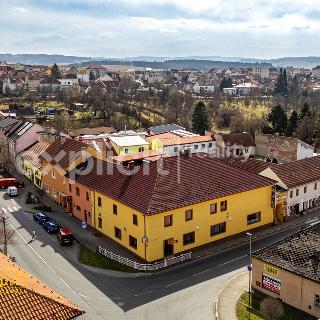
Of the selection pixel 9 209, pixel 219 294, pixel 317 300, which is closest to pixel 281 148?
pixel 9 209

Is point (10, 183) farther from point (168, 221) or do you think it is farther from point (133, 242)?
point (168, 221)

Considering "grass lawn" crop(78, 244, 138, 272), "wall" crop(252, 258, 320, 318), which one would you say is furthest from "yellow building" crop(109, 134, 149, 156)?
"wall" crop(252, 258, 320, 318)

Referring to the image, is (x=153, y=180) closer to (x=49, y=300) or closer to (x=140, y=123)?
(x=49, y=300)

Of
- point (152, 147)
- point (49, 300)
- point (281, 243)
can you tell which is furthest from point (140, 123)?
point (49, 300)

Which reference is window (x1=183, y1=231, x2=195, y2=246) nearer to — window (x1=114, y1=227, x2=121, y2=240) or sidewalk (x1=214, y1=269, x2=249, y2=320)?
sidewalk (x1=214, y1=269, x2=249, y2=320)

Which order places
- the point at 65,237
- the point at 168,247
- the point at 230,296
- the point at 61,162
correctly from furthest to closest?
the point at 61,162 → the point at 65,237 → the point at 168,247 → the point at 230,296

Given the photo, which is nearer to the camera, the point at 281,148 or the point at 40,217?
the point at 40,217

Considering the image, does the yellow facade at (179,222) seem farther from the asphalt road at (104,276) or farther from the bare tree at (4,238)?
the bare tree at (4,238)

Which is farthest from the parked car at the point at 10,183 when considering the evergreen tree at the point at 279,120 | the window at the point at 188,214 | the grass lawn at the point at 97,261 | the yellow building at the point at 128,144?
the evergreen tree at the point at 279,120
